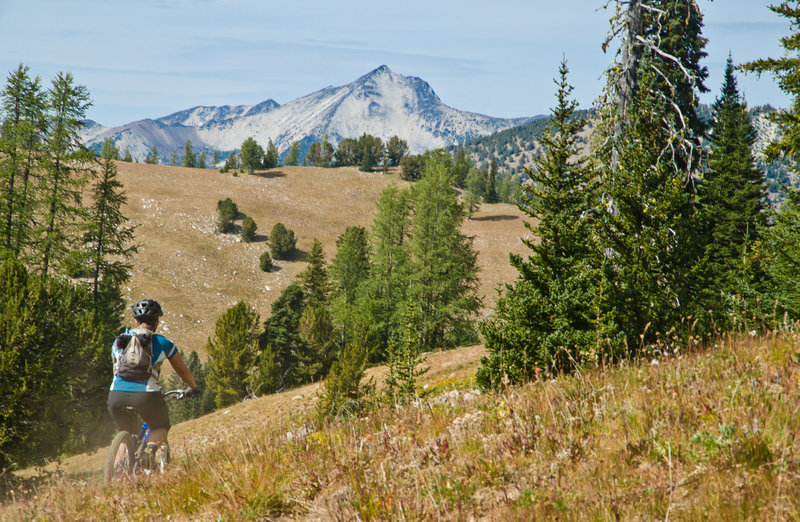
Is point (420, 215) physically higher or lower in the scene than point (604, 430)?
higher

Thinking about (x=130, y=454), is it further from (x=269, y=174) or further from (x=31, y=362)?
(x=269, y=174)

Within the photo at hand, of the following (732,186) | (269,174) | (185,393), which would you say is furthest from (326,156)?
(185,393)

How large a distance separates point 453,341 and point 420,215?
8.83m

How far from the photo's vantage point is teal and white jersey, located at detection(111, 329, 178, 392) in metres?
6.03

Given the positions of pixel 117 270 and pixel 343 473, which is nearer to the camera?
pixel 343 473

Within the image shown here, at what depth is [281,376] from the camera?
38531mm

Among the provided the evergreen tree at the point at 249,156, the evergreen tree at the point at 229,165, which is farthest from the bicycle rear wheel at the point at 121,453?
the evergreen tree at the point at 229,165

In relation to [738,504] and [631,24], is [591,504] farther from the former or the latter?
[631,24]

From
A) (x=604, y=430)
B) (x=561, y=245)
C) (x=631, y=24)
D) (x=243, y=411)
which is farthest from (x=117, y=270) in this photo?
(x=604, y=430)

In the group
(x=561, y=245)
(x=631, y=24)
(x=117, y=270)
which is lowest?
(x=117, y=270)

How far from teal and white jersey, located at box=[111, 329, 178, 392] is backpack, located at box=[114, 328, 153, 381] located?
5 centimetres

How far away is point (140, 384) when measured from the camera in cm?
605

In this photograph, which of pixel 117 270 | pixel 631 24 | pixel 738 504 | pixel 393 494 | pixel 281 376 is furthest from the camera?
pixel 281 376

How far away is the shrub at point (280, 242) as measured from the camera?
7319 cm
